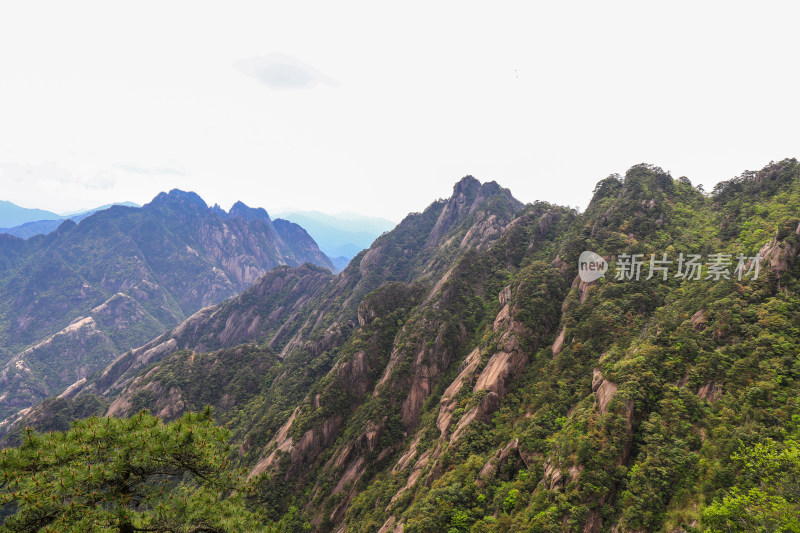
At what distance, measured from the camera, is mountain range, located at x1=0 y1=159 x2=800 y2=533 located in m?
19.2

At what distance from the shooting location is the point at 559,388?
31.4 m

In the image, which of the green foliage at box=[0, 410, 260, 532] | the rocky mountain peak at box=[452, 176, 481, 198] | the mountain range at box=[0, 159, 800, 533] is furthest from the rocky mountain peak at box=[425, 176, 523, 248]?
the green foliage at box=[0, 410, 260, 532]

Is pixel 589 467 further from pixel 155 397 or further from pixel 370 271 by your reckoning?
pixel 370 271

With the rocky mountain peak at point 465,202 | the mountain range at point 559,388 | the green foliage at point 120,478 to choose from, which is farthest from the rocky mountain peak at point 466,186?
the green foliage at point 120,478

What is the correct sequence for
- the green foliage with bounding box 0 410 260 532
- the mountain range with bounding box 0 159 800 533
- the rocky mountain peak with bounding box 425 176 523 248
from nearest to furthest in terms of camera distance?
the green foliage with bounding box 0 410 260 532
the mountain range with bounding box 0 159 800 533
the rocky mountain peak with bounding box 425 176 523 248

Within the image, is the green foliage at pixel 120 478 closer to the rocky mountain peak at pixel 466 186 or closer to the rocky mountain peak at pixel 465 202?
the rocky mountain peak at pixel 465 202

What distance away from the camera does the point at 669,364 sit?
79.5 ft

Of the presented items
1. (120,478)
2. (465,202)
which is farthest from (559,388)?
(465,202)

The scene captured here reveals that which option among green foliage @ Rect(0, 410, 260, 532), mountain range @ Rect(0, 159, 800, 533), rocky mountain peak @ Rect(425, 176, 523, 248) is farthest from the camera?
rocky mountain peak @ Rect(425, 176, 523, 248)

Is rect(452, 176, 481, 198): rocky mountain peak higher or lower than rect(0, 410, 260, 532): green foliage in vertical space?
higher

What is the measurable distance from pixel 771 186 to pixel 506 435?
173 ft

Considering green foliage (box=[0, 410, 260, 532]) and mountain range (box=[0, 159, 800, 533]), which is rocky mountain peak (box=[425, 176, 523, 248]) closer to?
mountain range (box=[0, 159, 800, 533])

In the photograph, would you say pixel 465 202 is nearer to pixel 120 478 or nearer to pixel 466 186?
pixel 466 186

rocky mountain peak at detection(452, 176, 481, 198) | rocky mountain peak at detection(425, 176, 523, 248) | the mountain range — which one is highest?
rocky mountain peak at detection(452, 176, 481, 198)
